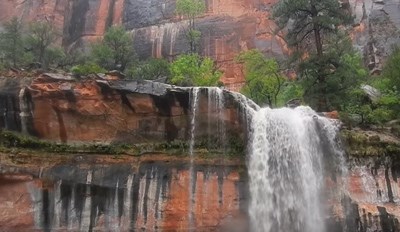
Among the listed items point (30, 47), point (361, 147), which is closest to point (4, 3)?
point (30, 47)

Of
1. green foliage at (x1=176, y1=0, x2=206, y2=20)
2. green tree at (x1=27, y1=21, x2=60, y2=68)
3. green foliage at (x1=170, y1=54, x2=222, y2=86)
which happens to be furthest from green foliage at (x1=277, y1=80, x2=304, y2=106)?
green tree at (x1=27, y1=21, x2=60, y2=68)

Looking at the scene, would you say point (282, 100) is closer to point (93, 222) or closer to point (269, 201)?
point (269, 201)

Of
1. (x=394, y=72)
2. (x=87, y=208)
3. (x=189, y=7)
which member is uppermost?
(x=189, y=7)

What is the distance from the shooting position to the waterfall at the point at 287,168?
19922mm

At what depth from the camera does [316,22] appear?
85.9 ft

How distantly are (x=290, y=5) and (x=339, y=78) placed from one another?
16.6ft

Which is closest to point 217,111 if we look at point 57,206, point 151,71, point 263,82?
point 57,206

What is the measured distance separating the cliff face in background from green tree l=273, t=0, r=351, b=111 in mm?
15275

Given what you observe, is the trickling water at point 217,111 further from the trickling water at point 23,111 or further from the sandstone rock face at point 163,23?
the sandstone rock face at point 163,23

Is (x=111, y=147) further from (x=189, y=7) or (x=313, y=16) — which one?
(x=189, y=7)

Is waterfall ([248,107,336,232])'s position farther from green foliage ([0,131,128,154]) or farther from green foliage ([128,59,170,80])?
green foliage ([128,59,170,80])

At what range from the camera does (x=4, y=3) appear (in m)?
51.7

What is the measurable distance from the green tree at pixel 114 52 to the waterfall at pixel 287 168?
1894cm

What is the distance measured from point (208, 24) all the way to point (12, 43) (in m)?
19.4
